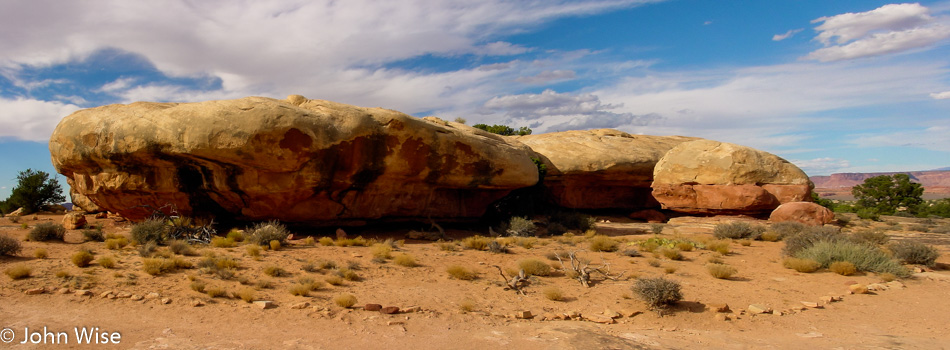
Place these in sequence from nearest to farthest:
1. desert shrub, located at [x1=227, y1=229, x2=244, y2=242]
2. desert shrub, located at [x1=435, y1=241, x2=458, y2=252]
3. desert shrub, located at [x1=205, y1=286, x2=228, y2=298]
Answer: desert shrub, located at [x1=205, y1=286, x2=228, y2=298]
desert shrub, located at [x1=227, y1=229, x2=244, y2=242]
desert shrub, located at [x1=435, y1=241, x2=458, y2=252]

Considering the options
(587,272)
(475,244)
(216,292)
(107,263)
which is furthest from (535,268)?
(107,263)

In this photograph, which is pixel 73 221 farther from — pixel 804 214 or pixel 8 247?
pixel 804 214

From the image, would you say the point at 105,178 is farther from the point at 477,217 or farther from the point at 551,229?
the point at 551,229

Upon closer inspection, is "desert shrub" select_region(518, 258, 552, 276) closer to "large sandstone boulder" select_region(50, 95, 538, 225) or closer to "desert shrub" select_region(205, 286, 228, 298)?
"desert shrub" select_region(205, 286, 228, 298)

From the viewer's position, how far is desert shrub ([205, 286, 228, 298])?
7.16 metres

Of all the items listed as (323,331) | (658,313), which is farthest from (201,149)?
(658,313)

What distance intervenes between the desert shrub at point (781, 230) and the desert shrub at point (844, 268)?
3.93m

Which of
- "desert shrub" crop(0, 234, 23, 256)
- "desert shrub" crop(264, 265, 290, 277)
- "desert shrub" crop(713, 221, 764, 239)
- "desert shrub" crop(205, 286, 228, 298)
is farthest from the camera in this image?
"desert shrub" crop(713, 221, 764, 239)

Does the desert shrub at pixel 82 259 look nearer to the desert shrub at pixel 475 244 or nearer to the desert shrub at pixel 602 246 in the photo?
the desert shrub at pixel 475 244

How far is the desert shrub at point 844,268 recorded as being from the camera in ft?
32.0

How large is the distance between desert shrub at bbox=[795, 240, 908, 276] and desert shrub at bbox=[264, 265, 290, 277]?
33.4 feet

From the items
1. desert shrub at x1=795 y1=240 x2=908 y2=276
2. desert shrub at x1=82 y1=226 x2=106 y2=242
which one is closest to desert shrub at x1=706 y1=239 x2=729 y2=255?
desert shrub at x1=795 y1=240 x2=908 y2=276

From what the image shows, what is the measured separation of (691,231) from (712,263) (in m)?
5.29

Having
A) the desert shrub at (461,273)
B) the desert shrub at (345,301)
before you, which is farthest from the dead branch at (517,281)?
the desert shrub at (345,301)
